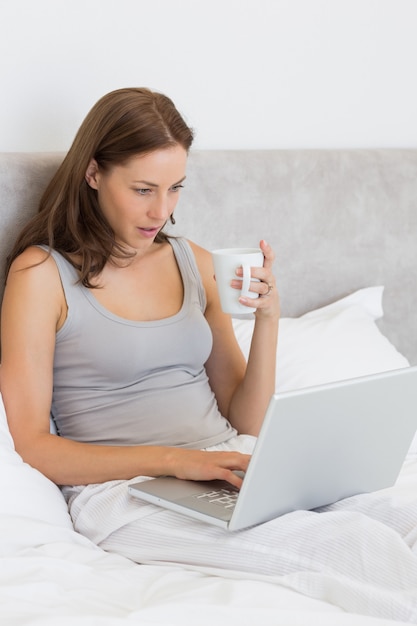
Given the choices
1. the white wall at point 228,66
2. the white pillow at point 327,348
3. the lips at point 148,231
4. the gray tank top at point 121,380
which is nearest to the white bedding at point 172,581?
the gray tank top at point 121,380

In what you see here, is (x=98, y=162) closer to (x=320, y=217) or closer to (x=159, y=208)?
(x=159, y=208)

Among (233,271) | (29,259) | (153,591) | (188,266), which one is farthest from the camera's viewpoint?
(188,266)

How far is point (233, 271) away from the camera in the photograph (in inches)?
56.8

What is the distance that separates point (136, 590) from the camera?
3.95 feet

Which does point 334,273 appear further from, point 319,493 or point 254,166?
point 319,493

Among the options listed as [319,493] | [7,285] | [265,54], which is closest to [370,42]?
[265,54]

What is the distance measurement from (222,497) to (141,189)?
54cm

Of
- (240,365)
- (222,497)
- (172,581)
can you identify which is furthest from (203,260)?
(172,581)

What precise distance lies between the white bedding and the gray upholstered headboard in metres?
0.79

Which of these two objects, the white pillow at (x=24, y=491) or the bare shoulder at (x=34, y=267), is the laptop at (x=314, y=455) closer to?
the white pillow at (x=24, y=491)

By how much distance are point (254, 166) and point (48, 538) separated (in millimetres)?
1053

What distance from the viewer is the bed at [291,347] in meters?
1.11

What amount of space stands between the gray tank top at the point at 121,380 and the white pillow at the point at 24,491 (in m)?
0.15

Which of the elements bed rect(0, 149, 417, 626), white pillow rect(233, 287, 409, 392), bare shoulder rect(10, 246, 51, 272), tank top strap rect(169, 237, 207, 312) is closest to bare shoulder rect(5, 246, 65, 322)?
bare shoulder rect(10, 246, 51, 272)
